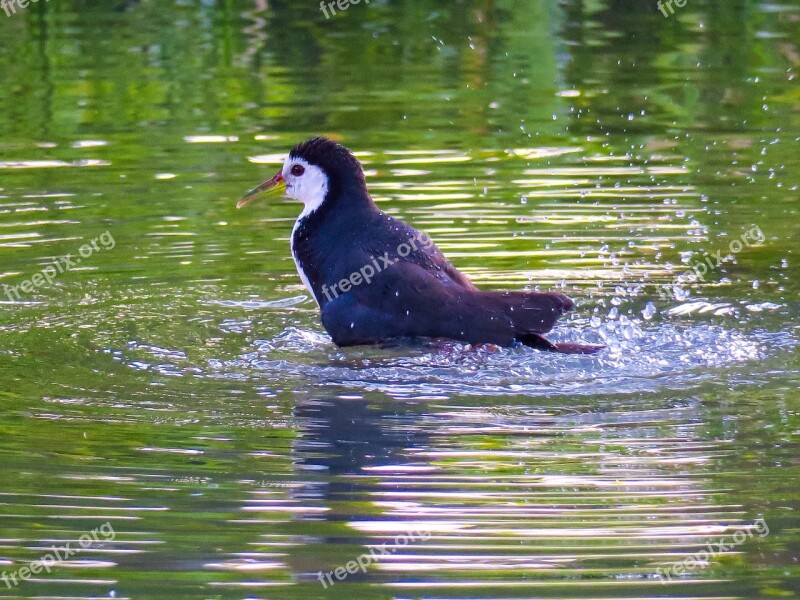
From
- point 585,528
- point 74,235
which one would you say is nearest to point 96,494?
point 585,528

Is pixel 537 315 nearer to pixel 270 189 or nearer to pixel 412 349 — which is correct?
pixel 412 349

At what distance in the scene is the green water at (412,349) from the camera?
4.80m

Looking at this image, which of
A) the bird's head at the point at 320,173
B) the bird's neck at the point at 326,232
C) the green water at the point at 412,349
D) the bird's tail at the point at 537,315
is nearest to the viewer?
the green water at the point at 412,349

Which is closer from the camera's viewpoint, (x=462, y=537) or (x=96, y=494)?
(x=462, y=537)

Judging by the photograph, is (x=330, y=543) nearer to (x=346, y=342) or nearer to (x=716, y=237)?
(x=346, y=342)

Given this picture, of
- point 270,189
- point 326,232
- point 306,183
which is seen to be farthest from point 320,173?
point 270,189

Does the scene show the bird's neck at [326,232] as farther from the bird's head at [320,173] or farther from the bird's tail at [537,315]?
the bird's tail at [537,315]

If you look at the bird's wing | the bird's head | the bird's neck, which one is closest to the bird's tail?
the bird's wing

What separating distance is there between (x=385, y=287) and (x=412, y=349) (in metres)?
0.34

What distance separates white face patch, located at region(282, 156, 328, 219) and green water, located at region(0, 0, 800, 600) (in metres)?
0.62

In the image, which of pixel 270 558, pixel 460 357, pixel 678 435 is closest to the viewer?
pixel 270 558

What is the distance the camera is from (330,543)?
484 centimetres

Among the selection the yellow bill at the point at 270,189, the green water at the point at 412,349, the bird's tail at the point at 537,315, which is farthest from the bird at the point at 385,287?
the yellow bill at the point at 270,189

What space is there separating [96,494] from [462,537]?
55.4 inches
